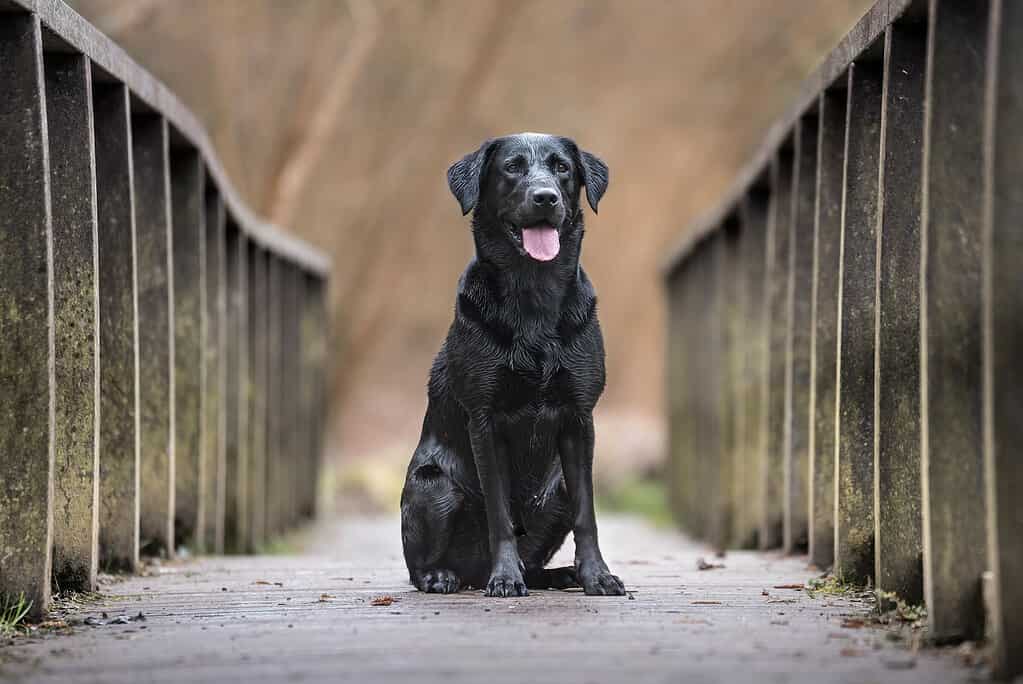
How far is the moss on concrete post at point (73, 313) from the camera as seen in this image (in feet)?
20.3

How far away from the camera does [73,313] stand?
6.25m

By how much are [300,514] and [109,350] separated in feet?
25.3

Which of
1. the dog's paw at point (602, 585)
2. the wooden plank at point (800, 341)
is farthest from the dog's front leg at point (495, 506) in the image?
the wooden plank at point (800, 341)

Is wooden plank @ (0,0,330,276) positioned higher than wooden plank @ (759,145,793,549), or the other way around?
wooden plank @ (0,0,330,276)

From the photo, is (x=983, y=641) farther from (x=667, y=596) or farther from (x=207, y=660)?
(x=207, y=660)

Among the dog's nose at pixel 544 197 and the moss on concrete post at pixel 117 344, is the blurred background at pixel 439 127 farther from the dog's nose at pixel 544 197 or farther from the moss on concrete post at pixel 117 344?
the dog's nose at pixel 544 197

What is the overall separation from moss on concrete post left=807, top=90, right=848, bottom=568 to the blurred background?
1161cm

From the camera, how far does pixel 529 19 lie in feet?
80.4

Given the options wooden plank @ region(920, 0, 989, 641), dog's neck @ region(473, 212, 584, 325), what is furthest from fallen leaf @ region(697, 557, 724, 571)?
wooden plank @ region(920, 0, 989, 641)

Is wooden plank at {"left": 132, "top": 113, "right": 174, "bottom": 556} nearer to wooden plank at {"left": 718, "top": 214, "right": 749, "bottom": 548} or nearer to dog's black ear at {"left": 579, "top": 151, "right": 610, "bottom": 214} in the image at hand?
dog's black ear at {"left": 579, "top": 151, "right": 610, "bottom": 214}

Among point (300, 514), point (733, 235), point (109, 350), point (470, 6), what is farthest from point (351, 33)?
point (109, 350)

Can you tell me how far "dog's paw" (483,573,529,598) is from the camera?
586cm

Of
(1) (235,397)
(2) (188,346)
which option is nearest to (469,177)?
(2) (188,346)

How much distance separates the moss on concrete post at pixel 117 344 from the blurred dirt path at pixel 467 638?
467 millimetres
